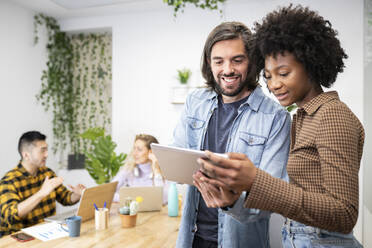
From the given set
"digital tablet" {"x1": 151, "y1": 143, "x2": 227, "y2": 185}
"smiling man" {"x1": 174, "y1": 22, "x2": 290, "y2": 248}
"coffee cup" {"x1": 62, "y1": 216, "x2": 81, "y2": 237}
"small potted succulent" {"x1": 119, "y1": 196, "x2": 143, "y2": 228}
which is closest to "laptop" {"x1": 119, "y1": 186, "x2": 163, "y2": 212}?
"small potted succulent" {"x1": 119, "y1": 196, "x2": 143, "y2": 228}

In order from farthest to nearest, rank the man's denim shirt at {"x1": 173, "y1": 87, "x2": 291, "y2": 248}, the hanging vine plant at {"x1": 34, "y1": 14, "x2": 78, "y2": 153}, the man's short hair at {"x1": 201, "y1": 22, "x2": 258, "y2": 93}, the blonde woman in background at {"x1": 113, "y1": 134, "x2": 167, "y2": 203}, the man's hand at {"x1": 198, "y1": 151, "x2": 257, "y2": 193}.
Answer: the hanging vine plant at {"x1": 34, "y1": 14, "x2": 78, "y2": 153}, the blonde woman in background at {"x1": 113, "y1": 134, "x2": 167, "y2": 203}, the man's short hair at {"x1": 201, "y1": 22, "x2": 258, "y2": 93}, the man's denim shirt at {"x1": 173, "y1": 87, "x2": 291, "y2": 248}, the man's hand at {"x1": 198, "y1": 151, "x2": 257, "y2": 193}

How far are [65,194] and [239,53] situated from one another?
77.5 inches

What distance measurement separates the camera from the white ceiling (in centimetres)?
361

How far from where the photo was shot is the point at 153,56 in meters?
3.89

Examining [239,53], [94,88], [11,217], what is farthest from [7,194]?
[94,88]

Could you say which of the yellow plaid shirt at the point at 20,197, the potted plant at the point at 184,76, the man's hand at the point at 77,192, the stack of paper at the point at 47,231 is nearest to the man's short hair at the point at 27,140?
the yellow plaid shirt at the point at 20,197

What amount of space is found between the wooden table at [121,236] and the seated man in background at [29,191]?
41 centimetres

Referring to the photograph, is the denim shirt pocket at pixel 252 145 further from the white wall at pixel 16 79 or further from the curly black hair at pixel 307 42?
the white wall at pixel 16 79

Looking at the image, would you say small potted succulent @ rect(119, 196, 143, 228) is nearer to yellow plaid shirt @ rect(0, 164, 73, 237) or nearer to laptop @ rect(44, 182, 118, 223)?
laptop @ rect(44, 182, 118, 223)

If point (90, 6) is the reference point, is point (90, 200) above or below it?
below

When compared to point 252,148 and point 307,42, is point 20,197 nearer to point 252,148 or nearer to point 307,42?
point 252,148

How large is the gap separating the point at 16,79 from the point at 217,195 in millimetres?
3745

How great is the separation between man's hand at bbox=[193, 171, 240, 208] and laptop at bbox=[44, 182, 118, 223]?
119 cm

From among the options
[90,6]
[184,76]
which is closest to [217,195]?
[184,76]
